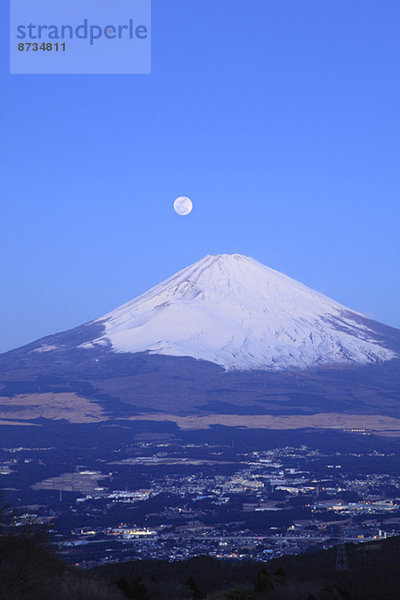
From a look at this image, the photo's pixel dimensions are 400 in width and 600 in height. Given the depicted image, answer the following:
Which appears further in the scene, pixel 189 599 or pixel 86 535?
pixel 86 535

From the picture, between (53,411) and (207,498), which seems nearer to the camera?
(207,498)

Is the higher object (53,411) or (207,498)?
(53,411)

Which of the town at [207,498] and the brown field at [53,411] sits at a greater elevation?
the brown field at [53,411]

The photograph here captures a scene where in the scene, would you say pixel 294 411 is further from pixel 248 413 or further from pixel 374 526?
pixel 374 526

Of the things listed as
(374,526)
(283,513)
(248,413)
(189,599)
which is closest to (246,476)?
(283,513)

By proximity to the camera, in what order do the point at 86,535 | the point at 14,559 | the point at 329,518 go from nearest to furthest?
1. the point at 14,559
2. the point at 86,535
3. the point at 329,518

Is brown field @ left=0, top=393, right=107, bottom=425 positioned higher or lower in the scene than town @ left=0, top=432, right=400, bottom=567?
higher

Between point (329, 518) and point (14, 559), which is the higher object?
point (14, 559)

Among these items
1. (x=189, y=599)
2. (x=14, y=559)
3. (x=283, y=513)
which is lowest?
(x=283, y=513)

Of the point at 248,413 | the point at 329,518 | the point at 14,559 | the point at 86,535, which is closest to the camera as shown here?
the point at 14,559

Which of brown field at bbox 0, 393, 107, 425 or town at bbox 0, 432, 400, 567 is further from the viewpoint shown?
brown field at bbox 0, 393, 107, 425

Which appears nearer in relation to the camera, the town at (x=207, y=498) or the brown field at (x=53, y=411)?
Result: the town at (x=207, y=498)
